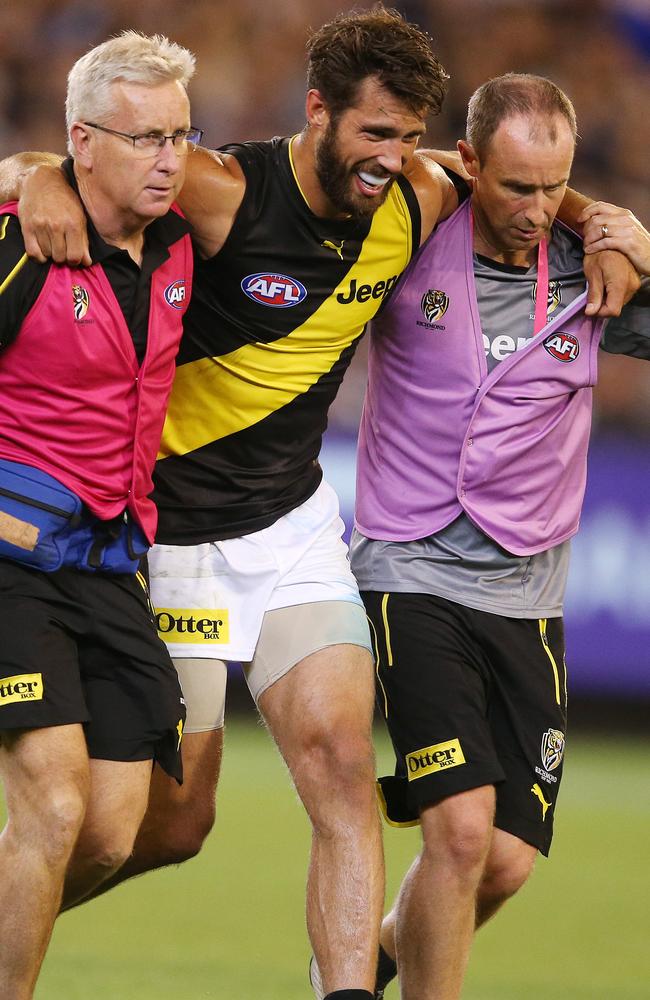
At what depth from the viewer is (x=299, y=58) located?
11281 mm

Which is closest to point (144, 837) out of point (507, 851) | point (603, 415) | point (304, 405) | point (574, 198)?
point (507, 851)

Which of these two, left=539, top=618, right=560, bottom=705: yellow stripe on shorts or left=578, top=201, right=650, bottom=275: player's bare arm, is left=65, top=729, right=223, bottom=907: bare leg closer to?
left=539, top=618, right=560, bottom=705: yellow stripe on shorts

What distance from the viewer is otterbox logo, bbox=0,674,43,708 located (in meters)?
3.79

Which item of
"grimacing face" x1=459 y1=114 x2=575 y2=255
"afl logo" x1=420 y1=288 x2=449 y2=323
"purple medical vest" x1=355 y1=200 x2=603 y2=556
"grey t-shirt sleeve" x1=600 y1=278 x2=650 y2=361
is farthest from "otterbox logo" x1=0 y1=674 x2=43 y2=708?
"grey t-shirt sleeve" x1=600 y1=278 x2=650 y2=361

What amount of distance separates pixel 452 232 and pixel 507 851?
182 cm

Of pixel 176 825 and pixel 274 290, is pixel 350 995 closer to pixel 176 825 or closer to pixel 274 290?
pixel 176 825

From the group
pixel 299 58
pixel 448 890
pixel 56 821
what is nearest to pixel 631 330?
pixel 448 890

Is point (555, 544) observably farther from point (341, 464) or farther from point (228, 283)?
point (341, 464)

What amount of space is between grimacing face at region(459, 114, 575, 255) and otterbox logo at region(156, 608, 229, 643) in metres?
1.39

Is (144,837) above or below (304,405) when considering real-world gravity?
below

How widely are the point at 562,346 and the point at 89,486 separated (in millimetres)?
1501

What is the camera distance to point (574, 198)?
4738 mm

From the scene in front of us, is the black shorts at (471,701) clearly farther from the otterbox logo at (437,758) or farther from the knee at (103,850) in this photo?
the knee at (103,850)

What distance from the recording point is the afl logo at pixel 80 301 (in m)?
3.83
